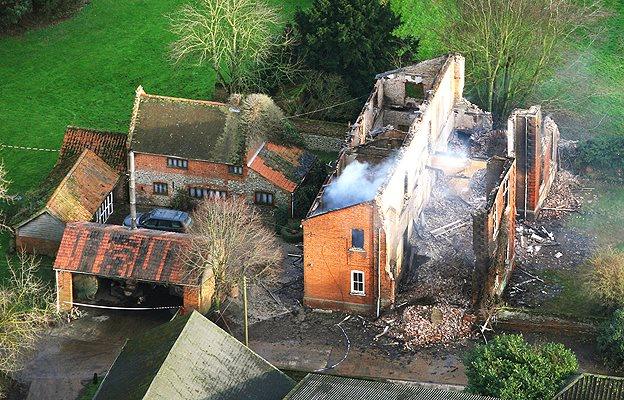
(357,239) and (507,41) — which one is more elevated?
(507,41)

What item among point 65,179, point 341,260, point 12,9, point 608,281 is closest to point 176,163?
point 65,179

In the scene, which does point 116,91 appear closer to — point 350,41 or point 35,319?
point 350,41

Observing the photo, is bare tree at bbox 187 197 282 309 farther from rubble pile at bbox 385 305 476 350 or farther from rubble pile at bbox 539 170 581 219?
rubble pile at bbox 539 170 581 219

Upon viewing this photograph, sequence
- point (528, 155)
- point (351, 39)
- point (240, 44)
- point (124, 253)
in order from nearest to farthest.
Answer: point (124, 253)
point (528, 155)
point (351, 39)
point (240, 44)

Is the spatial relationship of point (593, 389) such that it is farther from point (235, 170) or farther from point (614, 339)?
point (235, 170)

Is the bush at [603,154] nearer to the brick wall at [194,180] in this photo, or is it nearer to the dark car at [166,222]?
the brick wall at [194,180]

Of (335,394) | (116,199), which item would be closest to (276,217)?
(116,199)
